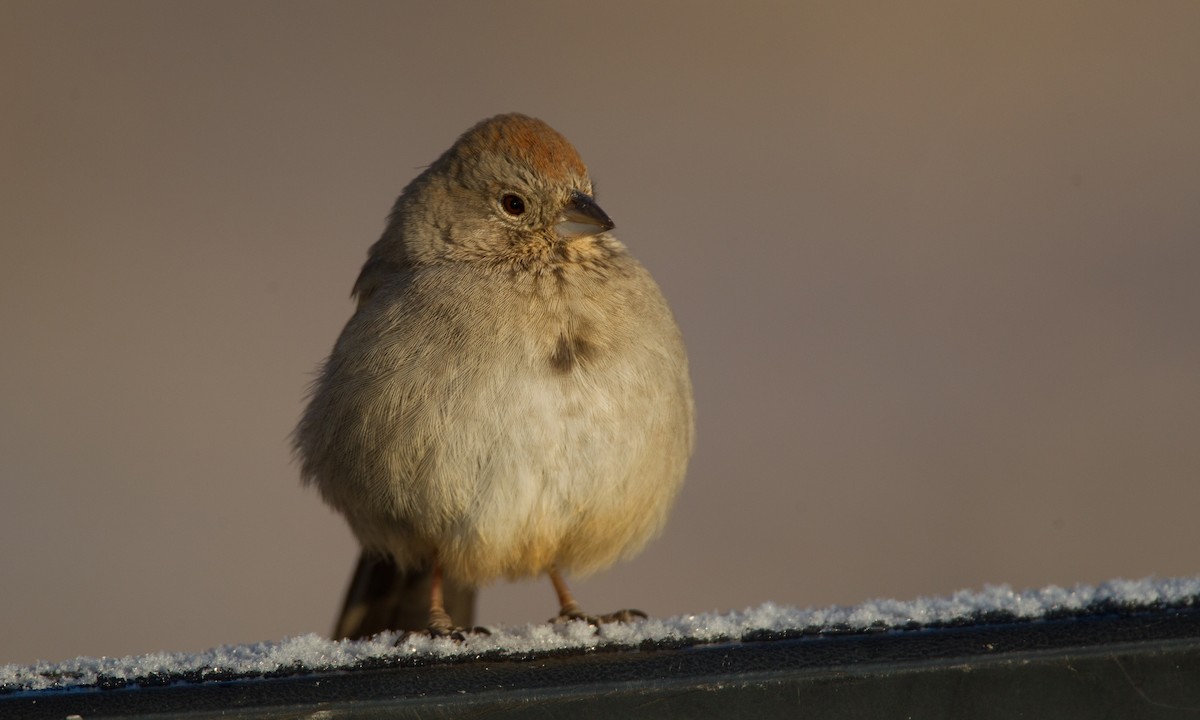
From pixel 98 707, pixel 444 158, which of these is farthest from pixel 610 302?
pixel 98 707

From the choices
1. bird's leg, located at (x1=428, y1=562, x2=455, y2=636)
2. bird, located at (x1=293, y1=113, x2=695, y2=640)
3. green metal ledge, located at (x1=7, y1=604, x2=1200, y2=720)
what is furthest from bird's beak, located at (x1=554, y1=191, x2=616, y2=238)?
green metal ledge, located at (x1=7, y1=604, x2=1200, y2=720)

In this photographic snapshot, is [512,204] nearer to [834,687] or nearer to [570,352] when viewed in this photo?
[570,352]

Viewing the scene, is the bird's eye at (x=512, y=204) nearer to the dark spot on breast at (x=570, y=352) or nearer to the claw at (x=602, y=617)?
the dark spot on breast at (x=570, y=352)

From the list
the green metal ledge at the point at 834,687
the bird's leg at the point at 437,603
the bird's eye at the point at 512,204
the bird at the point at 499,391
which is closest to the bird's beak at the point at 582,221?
the bird at the point at 499,391

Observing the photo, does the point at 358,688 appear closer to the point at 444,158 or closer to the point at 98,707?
the point at 98,707

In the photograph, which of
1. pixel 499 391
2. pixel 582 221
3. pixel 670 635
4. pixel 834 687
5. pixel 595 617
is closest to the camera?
pixel 834 687

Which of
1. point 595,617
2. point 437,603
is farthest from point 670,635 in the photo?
point 437,603

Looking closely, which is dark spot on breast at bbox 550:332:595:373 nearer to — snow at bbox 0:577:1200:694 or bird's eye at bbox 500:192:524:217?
bird's eye at bbox 500:192:524:217
